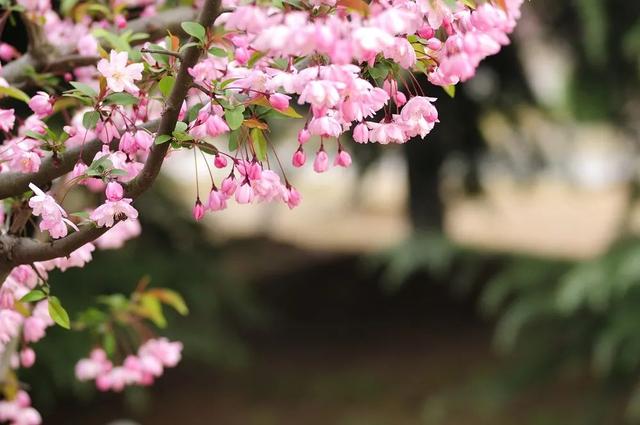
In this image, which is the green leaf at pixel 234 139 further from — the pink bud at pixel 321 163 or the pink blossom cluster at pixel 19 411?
the pink blossom cluster at pixel 19 411

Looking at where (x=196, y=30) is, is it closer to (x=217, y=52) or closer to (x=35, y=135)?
(x=217, y=52)

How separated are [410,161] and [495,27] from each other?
161 inches

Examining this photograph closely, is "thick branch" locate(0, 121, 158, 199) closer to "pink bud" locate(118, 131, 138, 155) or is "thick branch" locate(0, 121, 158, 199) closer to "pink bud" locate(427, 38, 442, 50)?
"pink bud" locate(118, 131, 138, 155)

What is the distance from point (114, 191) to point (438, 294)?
4.63 meters

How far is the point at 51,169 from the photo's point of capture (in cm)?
116

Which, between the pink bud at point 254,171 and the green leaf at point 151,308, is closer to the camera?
the pink bud at point 254,171

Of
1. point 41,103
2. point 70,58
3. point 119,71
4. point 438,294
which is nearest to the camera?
point 119,71

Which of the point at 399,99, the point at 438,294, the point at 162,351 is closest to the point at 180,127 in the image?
the point at 399,99

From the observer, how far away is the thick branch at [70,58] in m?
1.55

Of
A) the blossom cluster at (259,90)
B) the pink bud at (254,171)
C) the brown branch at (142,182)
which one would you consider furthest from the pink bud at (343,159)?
the brown branch at (142,182)

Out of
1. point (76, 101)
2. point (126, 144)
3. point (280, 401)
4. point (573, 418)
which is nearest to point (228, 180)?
point (126, 144)

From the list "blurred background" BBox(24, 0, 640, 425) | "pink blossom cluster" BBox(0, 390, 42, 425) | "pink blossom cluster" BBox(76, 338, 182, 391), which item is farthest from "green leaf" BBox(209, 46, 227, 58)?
"blurred background" BBox(24, 0, 640, 425)

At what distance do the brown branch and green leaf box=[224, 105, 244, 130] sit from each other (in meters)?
0.05

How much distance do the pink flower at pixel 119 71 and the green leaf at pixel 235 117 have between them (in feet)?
0.40
